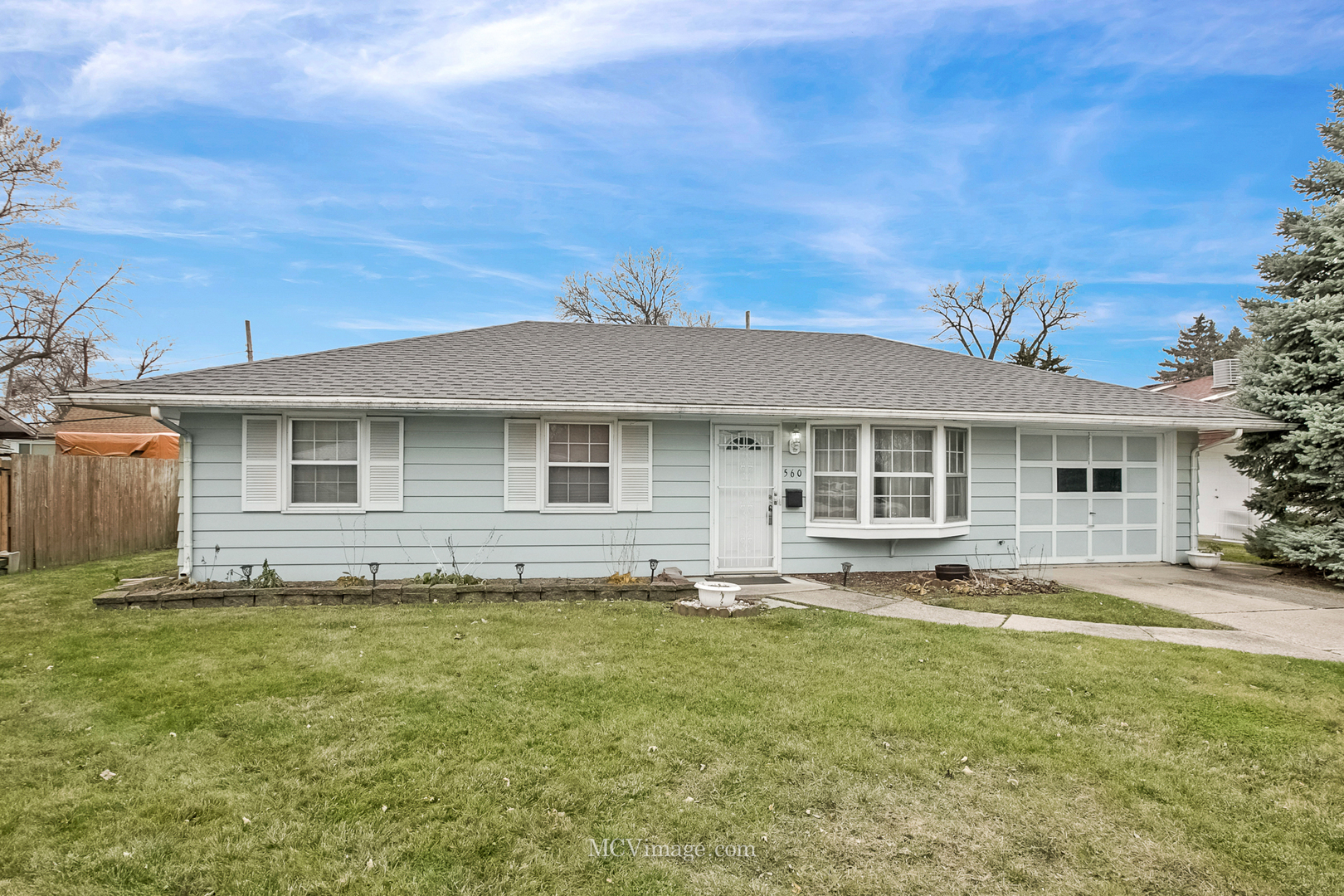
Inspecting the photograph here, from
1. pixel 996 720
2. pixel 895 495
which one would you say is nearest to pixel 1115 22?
pixel 895 495

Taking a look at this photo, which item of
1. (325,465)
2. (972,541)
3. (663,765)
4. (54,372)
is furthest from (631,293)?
(663,765)

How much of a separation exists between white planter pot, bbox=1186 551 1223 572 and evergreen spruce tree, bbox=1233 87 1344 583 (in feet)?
2.72

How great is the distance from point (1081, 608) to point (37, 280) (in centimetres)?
2491

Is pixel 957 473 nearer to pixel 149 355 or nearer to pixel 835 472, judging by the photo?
pixel 835 472

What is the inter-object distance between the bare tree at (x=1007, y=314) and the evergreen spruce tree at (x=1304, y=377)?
58.8 feet

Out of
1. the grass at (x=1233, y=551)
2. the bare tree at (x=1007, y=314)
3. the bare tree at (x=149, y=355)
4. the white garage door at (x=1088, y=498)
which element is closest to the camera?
the white garage door at (x=1088, y=498)

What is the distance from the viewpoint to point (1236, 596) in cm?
905

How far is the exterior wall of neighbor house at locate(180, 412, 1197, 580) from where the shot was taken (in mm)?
8734

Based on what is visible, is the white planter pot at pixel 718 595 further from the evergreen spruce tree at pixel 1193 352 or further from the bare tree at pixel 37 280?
the evergreen spruce tree at pixel 1193 352

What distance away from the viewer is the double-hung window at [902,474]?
10.1 meters

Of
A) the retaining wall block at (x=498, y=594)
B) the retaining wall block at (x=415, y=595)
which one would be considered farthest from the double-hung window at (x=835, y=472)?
the retaining wall block at (x=415, y=595)

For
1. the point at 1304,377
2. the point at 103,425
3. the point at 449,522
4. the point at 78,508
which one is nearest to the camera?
the point at 449,522

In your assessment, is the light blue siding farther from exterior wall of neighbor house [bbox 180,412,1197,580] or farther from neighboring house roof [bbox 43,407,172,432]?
neighboring house roof [bbox 43,407,172,432]

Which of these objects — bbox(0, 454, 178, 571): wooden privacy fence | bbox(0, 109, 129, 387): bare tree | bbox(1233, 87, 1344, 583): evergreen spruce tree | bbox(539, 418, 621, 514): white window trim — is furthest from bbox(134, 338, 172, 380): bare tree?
bbox(1233, 87, 1344, 583): evergreen spruce tree
